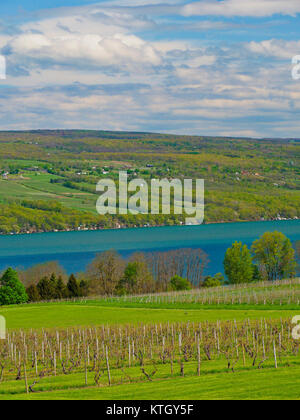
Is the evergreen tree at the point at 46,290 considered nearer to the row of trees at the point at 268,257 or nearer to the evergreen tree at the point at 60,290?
the evergreen tree at the point at 60,290

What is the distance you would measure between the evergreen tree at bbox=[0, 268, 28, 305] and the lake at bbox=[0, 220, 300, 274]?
45.2 meters

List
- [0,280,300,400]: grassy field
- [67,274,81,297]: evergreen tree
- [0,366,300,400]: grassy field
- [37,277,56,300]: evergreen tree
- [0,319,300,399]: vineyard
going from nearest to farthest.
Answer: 1. [0,366,300,400]: grassy field
2. [0,280,300,400]: grassy field
3. [0,319,300,399]: vineyard
4. [37,277,56,300]: evergreen tree
5. [67,274,81,297]: evergreen tree

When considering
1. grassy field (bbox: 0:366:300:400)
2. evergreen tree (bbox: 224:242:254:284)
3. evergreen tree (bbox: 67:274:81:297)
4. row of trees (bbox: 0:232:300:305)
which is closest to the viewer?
grassy field (bbox: 0:366:300:400)

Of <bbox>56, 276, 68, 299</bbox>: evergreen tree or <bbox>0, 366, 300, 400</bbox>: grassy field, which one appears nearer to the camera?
<bbox>0, 366, 300, 400</bbox>: grassy field

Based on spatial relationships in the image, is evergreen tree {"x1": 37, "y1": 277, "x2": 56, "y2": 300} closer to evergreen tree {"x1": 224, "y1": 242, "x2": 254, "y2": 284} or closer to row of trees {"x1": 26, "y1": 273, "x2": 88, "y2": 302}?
row of trees {"x1": 26, "y1": 273, "x2": 88, "y2": 302}

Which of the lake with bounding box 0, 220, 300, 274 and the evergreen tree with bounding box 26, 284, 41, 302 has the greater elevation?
the lake with bounding box 0, 220, 300, 274

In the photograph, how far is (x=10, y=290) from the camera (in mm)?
67188

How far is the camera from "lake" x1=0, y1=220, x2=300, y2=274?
131m

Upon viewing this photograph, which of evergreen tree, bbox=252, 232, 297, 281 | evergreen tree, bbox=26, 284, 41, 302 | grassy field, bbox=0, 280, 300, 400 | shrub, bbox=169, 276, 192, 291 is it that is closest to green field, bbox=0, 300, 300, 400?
grassy field, bbox=0, 280, 300, 400

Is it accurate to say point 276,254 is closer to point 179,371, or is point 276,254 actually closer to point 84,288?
point 84,288

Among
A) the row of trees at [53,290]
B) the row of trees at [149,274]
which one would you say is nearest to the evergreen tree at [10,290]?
the row of trees at [53,290]

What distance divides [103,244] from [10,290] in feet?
319

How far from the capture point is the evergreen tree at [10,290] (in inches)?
2645
